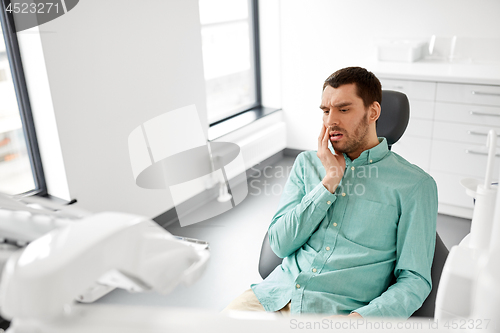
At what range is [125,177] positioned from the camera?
9.36 feet

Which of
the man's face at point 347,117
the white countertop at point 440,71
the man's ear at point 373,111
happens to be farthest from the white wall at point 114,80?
the man's ear at point 373,111

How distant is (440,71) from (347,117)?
76.7 inches

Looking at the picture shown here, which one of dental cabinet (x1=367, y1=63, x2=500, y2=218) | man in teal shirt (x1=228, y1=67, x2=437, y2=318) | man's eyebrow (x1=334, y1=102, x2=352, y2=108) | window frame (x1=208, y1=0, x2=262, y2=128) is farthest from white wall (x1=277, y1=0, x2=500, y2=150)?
man's eyebrow (x1=334, y1=102, x2=352, y2=108)

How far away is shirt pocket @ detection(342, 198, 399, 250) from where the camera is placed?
1451mm

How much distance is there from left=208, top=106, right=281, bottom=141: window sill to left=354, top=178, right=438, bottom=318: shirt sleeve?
222cm

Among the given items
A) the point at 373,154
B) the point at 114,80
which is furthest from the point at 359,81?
the point at 114,80

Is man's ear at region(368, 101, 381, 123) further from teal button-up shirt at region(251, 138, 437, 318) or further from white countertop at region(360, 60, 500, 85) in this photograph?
white countertop at region(360, 60, 500, 85)

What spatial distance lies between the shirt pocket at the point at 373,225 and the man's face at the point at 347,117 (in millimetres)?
206

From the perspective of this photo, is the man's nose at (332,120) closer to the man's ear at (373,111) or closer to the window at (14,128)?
the man's ear at (373,111)

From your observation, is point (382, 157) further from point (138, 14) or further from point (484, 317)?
point (138, 14)

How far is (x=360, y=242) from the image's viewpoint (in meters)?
1.48

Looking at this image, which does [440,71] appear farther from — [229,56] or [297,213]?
[297,213]

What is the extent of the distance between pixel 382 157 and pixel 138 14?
6.20ft

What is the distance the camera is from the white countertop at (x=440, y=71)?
2.93 metres
